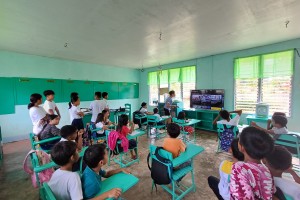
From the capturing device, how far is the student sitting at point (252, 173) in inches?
37.5

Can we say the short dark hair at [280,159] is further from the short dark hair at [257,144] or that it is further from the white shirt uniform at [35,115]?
the white shirt uniform at [35,115]

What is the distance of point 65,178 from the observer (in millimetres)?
1137

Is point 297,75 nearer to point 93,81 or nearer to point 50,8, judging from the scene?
point 50,8

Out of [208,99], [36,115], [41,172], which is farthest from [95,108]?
[208,99]

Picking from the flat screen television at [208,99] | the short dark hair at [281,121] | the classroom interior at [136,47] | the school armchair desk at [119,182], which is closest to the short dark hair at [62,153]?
the school armchair desk at [119,182]

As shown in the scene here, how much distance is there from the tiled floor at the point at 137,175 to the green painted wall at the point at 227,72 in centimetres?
216

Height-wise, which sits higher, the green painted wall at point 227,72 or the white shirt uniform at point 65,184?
the green painted wall at point 227,72

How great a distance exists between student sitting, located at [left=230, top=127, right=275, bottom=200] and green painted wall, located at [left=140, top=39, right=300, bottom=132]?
418cm

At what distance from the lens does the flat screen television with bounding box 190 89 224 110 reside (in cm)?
518

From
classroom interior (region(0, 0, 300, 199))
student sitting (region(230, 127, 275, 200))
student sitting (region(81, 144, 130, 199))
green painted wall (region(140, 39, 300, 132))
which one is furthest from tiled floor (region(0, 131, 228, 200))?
green painted wall (region(140, 39, 300, 132))

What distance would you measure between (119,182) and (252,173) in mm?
1094

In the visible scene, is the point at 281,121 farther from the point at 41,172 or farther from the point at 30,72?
the point at 30,72

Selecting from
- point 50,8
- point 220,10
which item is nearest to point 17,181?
point 50,8

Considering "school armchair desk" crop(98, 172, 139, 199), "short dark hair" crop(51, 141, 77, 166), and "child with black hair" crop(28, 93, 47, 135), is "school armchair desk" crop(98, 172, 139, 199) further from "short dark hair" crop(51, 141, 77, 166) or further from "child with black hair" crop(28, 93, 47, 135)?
"child with black hair" crop(28, 93, 47, 135)
